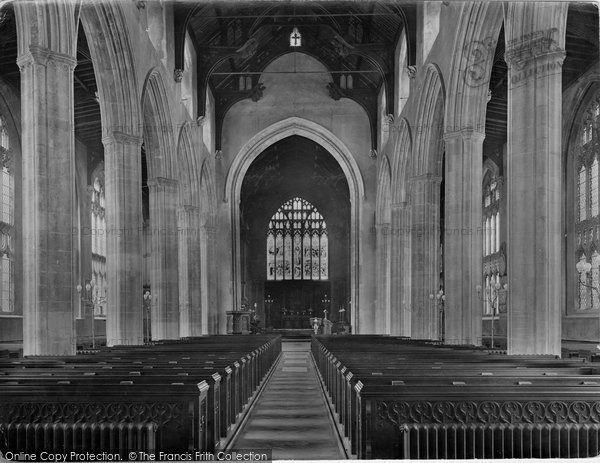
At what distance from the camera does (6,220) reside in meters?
25.1

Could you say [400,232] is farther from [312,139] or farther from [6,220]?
[6,220]

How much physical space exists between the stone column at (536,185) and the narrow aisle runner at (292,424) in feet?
13.1

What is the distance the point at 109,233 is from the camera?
18750mm

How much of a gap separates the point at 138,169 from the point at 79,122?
12623mm

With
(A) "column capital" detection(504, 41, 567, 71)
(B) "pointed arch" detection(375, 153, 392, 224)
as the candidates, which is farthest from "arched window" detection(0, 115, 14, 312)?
(A) "column capital" detection(504, 41, 567, 71)

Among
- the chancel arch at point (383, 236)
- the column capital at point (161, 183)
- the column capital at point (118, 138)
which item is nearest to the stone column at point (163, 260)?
the column capital at point (161, 183)

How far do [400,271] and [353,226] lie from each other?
29.6ft

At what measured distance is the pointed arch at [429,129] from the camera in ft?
76.0

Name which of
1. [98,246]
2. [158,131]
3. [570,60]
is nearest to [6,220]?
[158,131]

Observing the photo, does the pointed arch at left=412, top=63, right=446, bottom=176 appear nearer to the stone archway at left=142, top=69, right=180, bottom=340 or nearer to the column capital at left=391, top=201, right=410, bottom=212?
the column capital at left=391, top=201, right=410, bottom=212

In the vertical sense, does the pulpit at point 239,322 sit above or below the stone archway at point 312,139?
below

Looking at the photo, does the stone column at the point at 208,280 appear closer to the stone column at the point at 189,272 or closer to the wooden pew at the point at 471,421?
the stone column at the point at 189,272

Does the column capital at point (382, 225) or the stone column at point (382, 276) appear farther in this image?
the column capital at point (382, 225)

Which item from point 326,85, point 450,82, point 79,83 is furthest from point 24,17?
point 326,85
